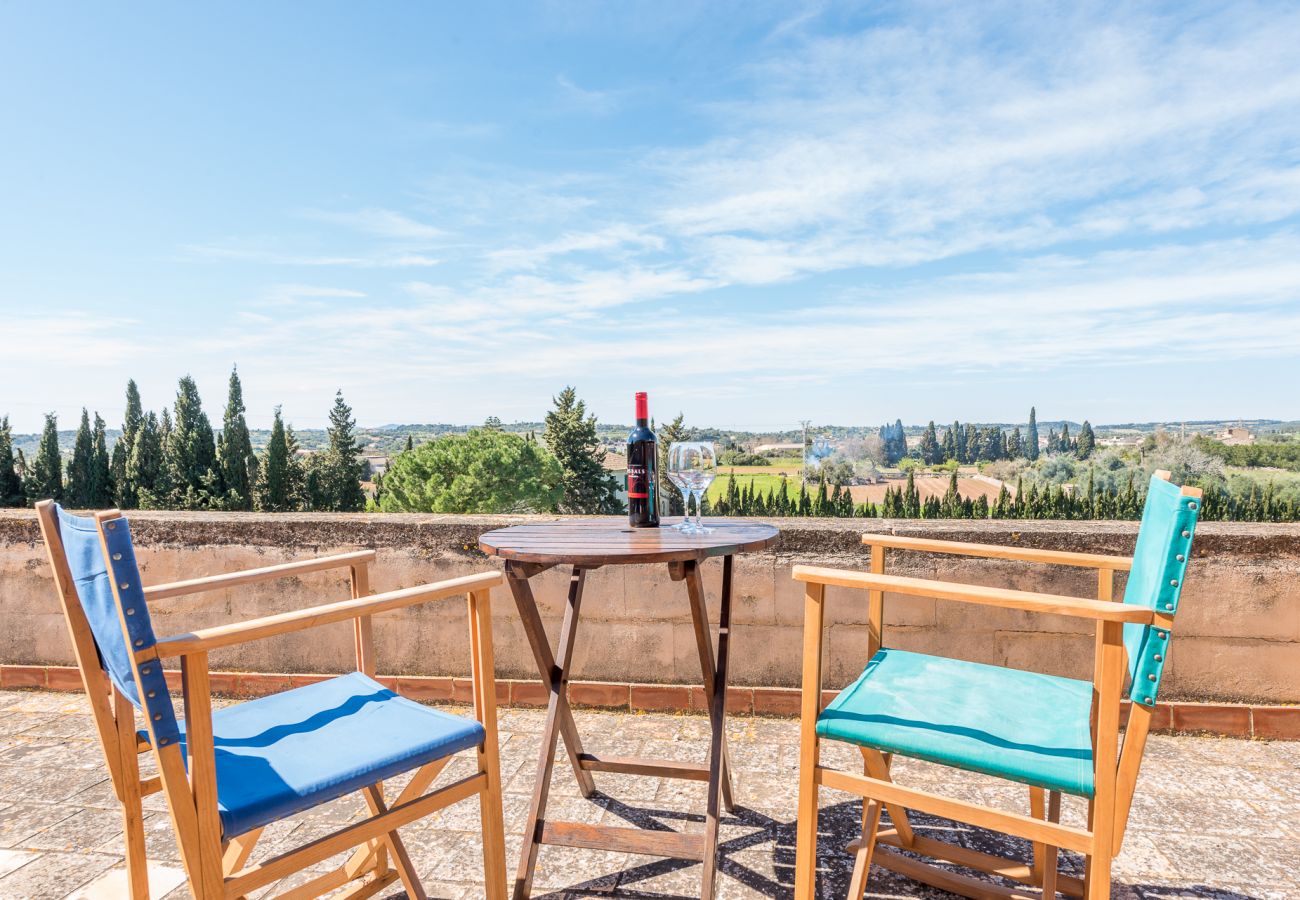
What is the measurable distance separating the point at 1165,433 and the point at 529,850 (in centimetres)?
2369

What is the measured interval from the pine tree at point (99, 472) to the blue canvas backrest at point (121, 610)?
66.0 metres

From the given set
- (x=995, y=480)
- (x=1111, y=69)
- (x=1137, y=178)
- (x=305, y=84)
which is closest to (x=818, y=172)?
(x=1111, y=69)

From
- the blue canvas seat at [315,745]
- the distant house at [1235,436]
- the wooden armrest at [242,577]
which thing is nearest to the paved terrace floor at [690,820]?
the blue canvas seat at [315,745]

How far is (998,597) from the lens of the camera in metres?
1.23

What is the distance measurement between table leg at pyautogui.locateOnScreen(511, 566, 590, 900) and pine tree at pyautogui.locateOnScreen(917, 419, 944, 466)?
20.5 metres

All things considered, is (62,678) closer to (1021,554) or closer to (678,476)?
(678,476)

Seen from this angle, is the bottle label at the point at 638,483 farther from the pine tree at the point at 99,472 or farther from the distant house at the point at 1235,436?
the pine tree at the point at 99,472

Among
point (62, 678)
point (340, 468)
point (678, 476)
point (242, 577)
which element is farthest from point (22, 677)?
point (340, 468)

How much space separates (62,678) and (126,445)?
218 feet

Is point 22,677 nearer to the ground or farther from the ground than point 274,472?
farther from the ground

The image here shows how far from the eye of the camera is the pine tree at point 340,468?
199 feet

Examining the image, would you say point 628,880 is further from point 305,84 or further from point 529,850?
point 305,84

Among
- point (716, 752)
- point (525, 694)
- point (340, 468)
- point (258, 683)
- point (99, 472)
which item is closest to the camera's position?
point (716, 752)

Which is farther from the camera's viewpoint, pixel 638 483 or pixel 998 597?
pixel 638 483
